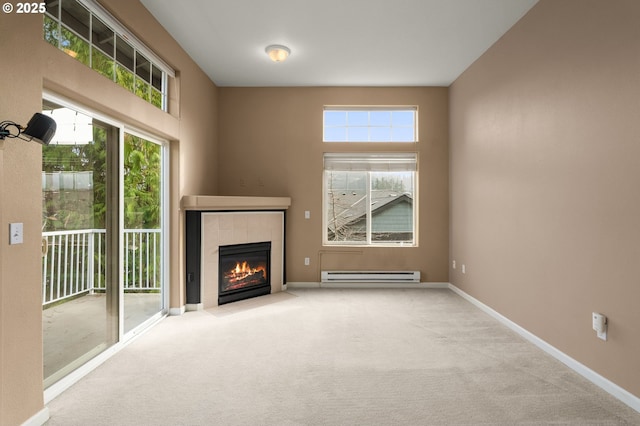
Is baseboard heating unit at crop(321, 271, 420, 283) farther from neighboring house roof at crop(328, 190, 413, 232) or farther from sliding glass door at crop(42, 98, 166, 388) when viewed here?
sliding glass door at crop(42, 98, 166, 388)

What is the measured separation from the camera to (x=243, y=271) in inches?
181

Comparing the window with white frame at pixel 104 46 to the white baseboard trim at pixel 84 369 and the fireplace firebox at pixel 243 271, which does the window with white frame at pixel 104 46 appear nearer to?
the fireplace firebox at pixel 243 271

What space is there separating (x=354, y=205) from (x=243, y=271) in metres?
1.95

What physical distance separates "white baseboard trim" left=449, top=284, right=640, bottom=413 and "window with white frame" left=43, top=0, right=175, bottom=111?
4232mm

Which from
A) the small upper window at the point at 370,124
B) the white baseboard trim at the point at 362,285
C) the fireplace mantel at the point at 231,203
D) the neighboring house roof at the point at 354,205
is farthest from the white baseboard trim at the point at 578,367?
the fireplace mantel at the point at 231,203

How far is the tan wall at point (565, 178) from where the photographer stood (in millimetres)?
2193

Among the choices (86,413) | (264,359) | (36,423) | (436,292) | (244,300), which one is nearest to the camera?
(36,423)

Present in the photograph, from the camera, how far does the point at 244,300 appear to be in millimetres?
4520

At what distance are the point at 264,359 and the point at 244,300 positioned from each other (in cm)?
184

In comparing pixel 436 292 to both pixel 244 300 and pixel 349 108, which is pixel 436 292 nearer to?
pixel 244 300

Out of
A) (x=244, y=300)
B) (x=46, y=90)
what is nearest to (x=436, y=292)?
(x=244, y=300)

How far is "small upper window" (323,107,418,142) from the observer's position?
5.25m

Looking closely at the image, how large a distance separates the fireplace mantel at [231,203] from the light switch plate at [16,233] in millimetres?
2125

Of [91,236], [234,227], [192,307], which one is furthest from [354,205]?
[91,236]
